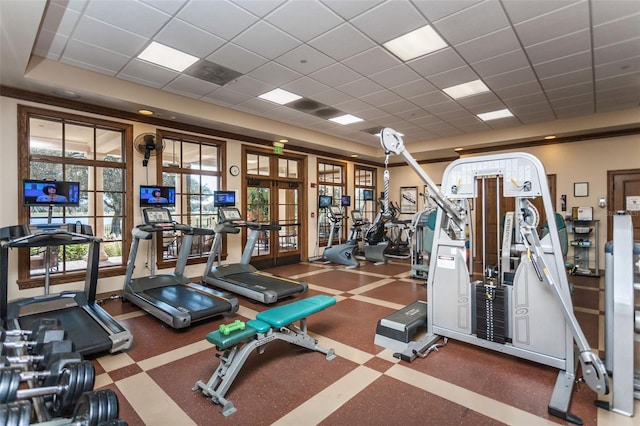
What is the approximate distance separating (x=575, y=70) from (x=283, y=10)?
13.5ft

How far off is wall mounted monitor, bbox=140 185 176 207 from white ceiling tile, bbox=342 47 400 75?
349cm

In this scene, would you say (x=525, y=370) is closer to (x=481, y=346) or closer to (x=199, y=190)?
(x=481, y=346)

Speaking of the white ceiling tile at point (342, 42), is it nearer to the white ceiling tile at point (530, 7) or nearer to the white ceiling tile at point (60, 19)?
the white ceiling tile at point (530, 7)

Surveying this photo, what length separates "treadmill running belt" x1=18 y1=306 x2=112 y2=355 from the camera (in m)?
3.08

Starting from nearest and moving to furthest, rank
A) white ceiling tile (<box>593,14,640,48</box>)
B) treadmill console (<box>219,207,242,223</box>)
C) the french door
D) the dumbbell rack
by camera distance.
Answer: the dumbbell rack → white ceiling tile (<box>593,14,640,48</box>) → treadmill console (<box>219,207,242,223</box>) → the french door

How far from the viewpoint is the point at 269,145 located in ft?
25.1

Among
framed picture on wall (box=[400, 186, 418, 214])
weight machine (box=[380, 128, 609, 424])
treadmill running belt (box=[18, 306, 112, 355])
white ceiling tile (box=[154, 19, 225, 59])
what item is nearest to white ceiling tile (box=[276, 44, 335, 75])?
white ceiling tile (box=[154, 19, 225, 59])

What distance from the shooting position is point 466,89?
5250 millimetres

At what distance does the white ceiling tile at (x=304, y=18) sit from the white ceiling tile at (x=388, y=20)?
274 millimetres

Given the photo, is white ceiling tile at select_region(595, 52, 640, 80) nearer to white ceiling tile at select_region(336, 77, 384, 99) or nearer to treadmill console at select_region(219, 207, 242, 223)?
white ceiling tile at select_region(336, 77, 384, 99)

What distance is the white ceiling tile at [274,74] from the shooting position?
443 cm

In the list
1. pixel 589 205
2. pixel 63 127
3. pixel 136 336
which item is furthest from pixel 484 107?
pixel 63 127

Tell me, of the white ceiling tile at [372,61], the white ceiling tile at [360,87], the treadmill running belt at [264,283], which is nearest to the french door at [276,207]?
the treadmill running belt at [264,283]

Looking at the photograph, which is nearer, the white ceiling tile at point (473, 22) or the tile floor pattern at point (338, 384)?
the tile floor pattern at point (338, 384)
